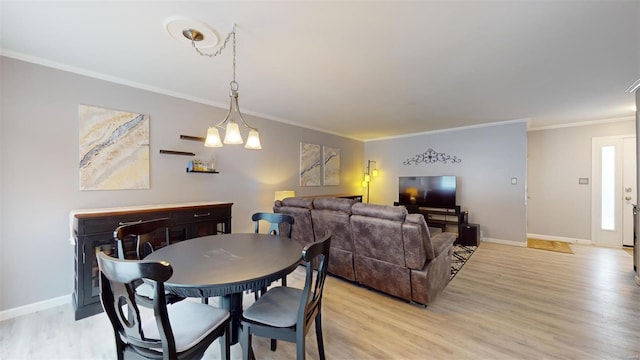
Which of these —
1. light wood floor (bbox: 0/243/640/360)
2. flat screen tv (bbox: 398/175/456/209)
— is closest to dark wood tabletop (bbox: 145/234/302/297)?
light wood floor (bbox: 0/243/640/360)

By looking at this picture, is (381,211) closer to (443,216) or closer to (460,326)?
(460,326)

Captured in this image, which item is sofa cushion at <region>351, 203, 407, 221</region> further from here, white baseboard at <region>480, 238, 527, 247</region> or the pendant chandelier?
white baseboard at <region>480, 238, 527, 247</region>

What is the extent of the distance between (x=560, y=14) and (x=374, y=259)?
258 centimetres

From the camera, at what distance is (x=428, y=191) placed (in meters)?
5.76

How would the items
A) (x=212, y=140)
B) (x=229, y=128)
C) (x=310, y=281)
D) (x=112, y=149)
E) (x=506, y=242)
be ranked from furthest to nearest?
(x=506, y=242) < (x=112, y=149) < (x=212, y=140) < (x=229, y=128) < (x=310, y=281)

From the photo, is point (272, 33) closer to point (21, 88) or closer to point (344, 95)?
point (344, 95)

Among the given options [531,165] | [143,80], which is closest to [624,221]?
[531,165]

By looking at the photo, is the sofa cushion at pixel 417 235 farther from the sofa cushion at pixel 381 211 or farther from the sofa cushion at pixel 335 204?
the sofa cushion at pixel 335 204

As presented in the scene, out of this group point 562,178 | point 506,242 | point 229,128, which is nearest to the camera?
point 229,128

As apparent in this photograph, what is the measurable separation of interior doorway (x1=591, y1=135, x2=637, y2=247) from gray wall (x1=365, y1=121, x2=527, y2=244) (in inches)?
59.4

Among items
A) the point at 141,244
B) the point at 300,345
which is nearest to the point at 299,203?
the point at 141,244

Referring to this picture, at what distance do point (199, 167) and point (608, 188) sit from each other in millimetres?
7596

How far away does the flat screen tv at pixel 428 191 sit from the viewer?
215 inches

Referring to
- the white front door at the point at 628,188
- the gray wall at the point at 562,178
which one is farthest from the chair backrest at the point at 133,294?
the white front door at the point at 628,188
